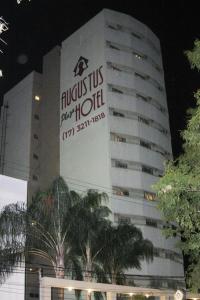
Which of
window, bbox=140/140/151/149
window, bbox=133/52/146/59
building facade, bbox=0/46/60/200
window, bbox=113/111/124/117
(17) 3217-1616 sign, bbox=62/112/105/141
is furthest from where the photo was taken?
building facade, bbox=0/46/60/200

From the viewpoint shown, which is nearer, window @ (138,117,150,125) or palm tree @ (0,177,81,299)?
palm tree @ (0,177,81,299)

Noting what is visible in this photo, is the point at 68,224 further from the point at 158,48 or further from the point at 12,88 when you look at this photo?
the point at 12,88

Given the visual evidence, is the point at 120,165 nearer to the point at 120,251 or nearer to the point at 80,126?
the point at 80,126

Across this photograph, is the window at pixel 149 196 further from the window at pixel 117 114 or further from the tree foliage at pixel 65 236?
the tree foliage at pixel 65 236

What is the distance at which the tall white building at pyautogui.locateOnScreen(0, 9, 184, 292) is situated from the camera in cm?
5409

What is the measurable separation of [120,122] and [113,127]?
1.14 meters

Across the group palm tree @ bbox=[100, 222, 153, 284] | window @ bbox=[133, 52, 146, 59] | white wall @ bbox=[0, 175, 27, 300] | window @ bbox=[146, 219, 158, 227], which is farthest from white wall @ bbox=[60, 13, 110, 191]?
palm tree @ bbox=[100, 222, 153, 284]

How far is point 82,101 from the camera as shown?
6212 cm

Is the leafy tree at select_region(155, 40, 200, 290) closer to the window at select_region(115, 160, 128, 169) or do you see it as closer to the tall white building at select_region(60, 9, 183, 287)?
the tall white building at select_region(60, 9, 183, 287)

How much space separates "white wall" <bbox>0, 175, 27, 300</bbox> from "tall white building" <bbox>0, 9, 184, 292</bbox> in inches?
703

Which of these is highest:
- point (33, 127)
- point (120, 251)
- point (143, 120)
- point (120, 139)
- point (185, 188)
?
point (33, 127)

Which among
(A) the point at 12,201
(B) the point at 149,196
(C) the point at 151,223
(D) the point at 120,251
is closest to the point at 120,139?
(B) the point at 149,196

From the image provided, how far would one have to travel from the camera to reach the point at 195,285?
16.2m

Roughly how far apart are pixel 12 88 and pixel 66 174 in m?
26.1
